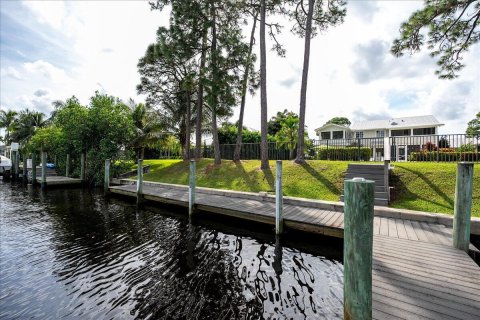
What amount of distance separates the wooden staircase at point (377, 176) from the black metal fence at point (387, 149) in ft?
3.12

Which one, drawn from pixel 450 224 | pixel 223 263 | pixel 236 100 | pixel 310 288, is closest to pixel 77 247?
pixel 223 263

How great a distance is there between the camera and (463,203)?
14.8ft

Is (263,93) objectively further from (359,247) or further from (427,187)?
(359,247)

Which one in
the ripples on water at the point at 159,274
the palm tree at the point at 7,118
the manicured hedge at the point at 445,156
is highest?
the palm tree at the point at 7,118

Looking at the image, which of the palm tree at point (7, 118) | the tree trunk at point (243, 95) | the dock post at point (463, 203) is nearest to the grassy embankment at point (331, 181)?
the tree trunk at point (243, 95)

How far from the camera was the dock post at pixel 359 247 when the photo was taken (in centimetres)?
252

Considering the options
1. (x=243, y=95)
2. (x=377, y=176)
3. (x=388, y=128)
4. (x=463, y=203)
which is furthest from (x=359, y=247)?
(x=388, y=128)

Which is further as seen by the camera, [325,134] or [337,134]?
[325,134]

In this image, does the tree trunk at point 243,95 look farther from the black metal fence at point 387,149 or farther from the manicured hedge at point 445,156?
the manicured hedge at point 445,156

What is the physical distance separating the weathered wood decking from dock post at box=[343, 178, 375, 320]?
1.63ft

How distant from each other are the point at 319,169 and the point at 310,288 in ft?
27.9

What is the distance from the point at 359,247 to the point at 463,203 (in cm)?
347

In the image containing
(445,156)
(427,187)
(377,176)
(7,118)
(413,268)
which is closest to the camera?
(413,268)

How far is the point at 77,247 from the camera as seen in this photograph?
22.2ft
